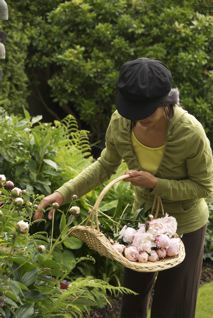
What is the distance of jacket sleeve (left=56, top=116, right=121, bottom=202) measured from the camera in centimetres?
348

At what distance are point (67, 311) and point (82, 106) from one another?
445cm

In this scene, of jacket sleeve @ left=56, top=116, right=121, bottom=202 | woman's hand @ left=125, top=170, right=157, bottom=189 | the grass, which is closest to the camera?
woman's hand @ left=125, top=170, right=157, bottom=189

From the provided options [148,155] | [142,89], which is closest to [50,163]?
[148,155]

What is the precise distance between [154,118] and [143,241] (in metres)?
0.58

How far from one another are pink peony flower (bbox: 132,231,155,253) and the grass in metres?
1.67

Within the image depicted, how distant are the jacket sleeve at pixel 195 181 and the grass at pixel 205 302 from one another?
5.39 feet

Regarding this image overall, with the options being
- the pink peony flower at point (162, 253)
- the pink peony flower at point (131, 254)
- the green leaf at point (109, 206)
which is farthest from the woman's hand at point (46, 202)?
the green leaf at point (109, 206)

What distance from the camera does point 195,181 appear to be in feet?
10.8

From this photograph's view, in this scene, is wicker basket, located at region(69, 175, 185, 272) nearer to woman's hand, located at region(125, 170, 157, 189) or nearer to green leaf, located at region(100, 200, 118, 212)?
woman's hand, located at region(125, 170, 157, 189)

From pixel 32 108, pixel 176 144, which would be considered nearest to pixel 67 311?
pixel 176 144

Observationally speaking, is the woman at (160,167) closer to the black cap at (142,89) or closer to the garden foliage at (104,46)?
the black cap at (142,89)

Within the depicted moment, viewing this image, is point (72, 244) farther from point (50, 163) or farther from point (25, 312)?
point (25, 312)

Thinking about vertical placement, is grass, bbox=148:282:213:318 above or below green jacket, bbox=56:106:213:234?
below

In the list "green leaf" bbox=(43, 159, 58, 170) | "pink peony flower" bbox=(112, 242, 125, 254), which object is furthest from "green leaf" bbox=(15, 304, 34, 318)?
"green leaf" bbox=(43, 159, 58, 170)
